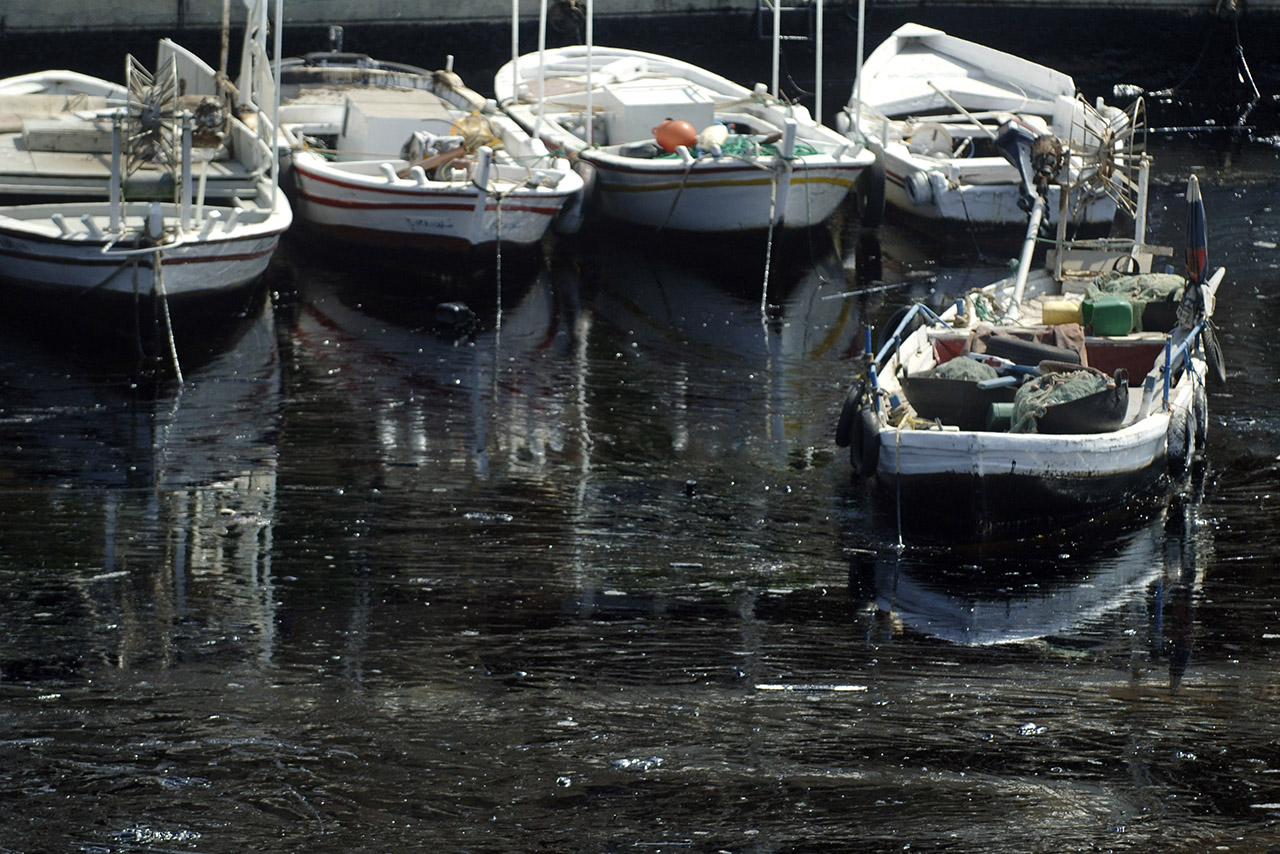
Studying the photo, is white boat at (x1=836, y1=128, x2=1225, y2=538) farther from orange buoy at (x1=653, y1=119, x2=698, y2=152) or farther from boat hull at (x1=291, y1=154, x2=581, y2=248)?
orange buoy at (x1=653, y1=119, x2=698, y2=152)

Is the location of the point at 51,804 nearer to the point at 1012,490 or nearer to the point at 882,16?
the point at 1012,490

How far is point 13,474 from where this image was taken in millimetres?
11531

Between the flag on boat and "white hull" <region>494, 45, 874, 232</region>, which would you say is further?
"white hull" <region>494, 45, 874, 232</region>

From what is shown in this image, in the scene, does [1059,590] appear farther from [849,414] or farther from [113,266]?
[113,266]

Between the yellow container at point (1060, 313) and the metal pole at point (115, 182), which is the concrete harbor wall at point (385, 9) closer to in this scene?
the metal pole at point (115, 182)

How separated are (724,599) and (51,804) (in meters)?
4.14

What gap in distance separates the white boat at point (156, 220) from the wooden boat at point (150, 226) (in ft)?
0.04

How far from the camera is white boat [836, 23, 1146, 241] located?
19094mm

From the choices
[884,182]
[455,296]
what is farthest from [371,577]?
[884,182]

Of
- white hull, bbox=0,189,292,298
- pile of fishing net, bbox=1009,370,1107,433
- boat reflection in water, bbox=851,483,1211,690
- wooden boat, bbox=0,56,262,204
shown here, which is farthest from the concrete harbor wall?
boat reflection in water, bbox=851,483,1211,690

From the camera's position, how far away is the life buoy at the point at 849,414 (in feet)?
37.5

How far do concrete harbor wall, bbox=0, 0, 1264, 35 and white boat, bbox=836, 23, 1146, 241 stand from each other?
6.16m

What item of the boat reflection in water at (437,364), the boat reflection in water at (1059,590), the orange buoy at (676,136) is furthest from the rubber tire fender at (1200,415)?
the orange buoy at (676,136)

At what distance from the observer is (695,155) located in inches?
725
